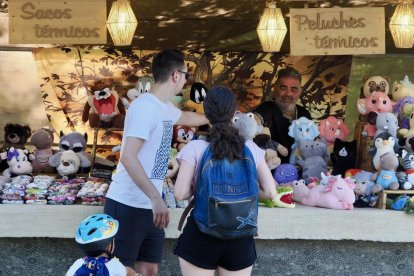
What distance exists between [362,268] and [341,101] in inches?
149

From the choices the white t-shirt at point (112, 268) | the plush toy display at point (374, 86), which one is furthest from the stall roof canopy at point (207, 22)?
the white t-shirt at point (112, 268)

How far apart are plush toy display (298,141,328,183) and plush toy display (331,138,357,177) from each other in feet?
0.28

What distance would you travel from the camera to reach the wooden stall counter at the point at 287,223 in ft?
18.5

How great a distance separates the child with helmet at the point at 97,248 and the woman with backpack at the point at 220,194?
0.34 metres

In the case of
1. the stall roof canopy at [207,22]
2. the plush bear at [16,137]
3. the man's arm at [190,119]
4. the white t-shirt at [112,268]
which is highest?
the stall roof canopy at [207,22]

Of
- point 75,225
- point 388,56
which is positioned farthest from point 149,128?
point 388,56

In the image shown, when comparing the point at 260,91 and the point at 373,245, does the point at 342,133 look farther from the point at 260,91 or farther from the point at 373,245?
the point at 260,91

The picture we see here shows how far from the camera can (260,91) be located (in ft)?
30.5

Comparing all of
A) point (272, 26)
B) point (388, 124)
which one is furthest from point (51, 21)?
point (388, 124)

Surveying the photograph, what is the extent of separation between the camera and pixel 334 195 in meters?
5.78

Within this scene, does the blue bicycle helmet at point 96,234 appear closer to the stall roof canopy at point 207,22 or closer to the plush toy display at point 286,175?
the plush toy display at point 286,175

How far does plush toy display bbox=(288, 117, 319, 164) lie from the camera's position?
21.9 ft

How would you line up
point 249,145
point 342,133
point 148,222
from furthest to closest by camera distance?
point 342,133 < point 148,222 < point 249,145

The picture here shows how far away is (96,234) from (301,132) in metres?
2.94
